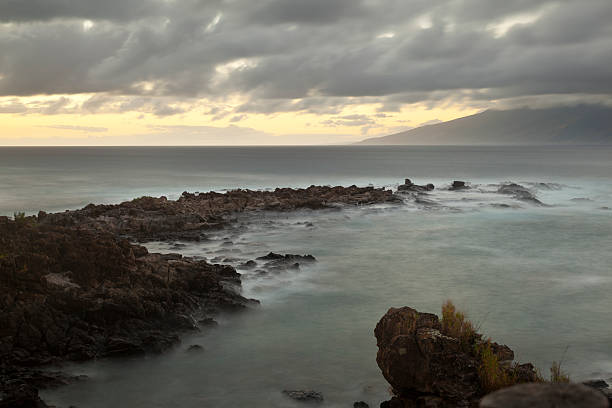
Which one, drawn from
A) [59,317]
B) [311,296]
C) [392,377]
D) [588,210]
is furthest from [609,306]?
[588,210]

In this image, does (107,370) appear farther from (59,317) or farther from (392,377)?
(392,377)

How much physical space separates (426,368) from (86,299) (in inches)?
405

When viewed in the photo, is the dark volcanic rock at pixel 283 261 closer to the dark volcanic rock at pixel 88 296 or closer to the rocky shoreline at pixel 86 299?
the rocky shoreline at pixel 86 299

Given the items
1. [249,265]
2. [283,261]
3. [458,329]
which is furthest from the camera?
[283,261]

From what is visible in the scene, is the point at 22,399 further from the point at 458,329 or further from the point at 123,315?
the point at 458,329

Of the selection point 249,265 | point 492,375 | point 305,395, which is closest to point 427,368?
point 492,375

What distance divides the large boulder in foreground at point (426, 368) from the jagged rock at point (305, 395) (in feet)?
6.03

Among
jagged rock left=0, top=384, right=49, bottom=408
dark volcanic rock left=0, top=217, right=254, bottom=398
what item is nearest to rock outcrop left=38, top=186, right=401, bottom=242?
dark volcanic rock left=0, top=217, right=254, bottom=398

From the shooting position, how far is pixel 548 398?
5.02m

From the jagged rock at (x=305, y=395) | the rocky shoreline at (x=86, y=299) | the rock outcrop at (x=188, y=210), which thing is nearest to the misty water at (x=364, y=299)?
the jagged rock at (x=305, y=395)

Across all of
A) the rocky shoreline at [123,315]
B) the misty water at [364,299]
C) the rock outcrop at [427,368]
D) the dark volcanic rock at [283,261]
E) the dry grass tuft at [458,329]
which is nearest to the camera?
the rock outcrop at [427,368]

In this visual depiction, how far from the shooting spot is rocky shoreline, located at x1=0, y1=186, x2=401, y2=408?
13.2 m

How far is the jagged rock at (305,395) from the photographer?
12.0 metres

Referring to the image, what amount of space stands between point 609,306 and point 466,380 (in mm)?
11826
